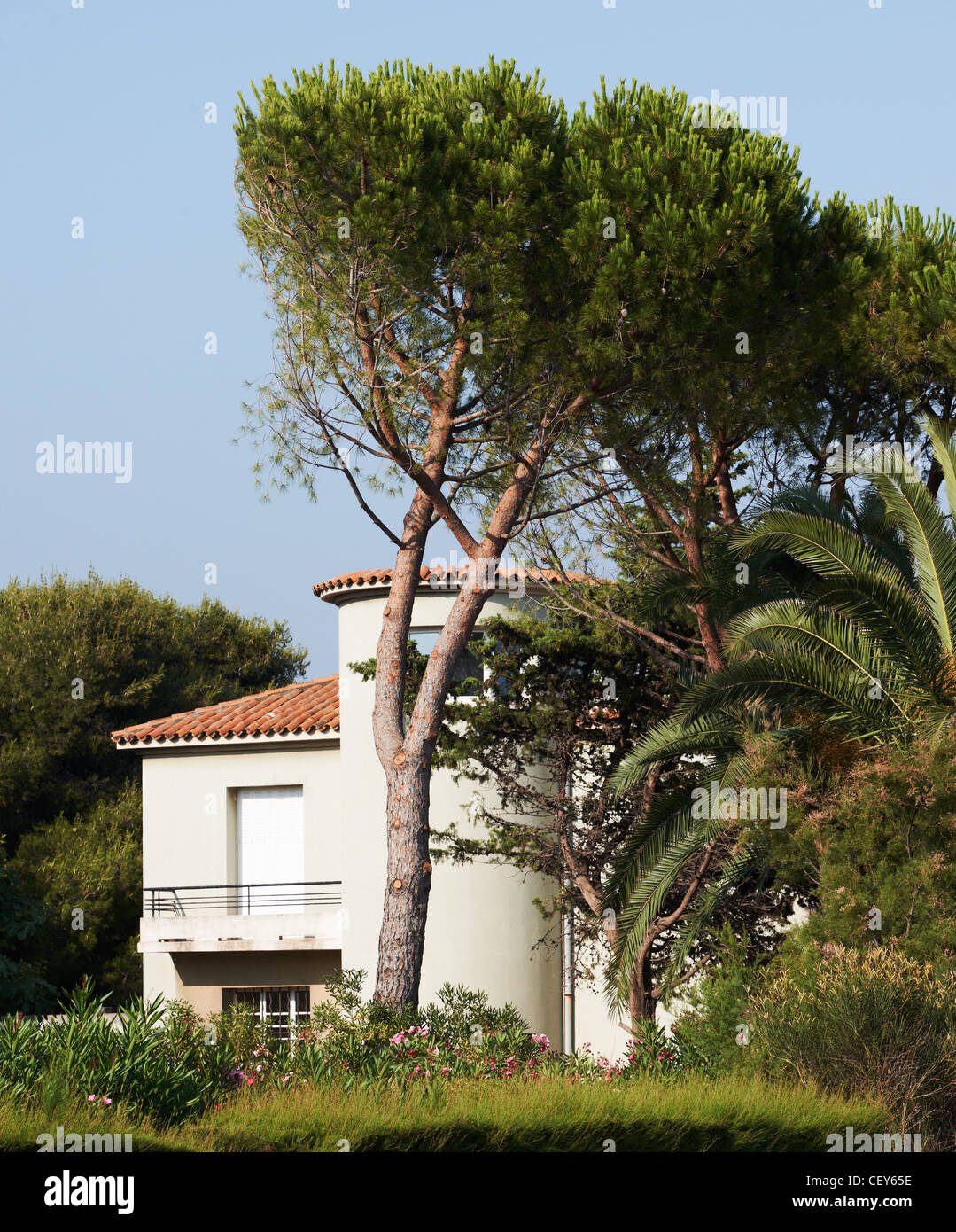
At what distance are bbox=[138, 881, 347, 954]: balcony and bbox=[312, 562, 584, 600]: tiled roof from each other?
16.8 ft

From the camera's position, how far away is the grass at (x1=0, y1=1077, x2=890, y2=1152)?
24.9ft

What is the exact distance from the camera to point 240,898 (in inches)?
986

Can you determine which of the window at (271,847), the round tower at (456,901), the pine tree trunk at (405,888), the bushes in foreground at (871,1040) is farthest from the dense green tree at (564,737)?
the bushes in foreground at (871,1040)

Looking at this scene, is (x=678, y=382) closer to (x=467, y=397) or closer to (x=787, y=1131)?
(x=467, y=397)

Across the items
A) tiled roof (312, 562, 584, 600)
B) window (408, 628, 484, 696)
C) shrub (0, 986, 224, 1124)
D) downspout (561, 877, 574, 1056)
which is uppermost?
tiled roof (312, 562, 584, 600)

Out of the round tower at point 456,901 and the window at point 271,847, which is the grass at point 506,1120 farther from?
the window at point 271,847

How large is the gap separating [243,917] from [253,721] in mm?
3670

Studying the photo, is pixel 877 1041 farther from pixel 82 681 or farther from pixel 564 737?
pixel 82 681

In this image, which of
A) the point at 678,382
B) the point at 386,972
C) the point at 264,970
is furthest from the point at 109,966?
the point at 678,382

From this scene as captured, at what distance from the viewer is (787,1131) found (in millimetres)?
9266

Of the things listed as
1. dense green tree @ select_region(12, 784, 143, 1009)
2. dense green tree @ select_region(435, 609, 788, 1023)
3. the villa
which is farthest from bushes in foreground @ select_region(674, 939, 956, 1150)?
dense green tree @ select_region(12, 784, 143, 1009)

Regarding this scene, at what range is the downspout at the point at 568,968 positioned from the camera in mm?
19953

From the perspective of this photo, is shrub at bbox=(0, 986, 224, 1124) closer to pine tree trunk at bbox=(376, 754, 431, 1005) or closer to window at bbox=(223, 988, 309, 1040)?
pine tree trunk at bbox=(376, 754, 431, 1005)

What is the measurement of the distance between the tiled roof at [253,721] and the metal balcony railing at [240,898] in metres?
2.72
